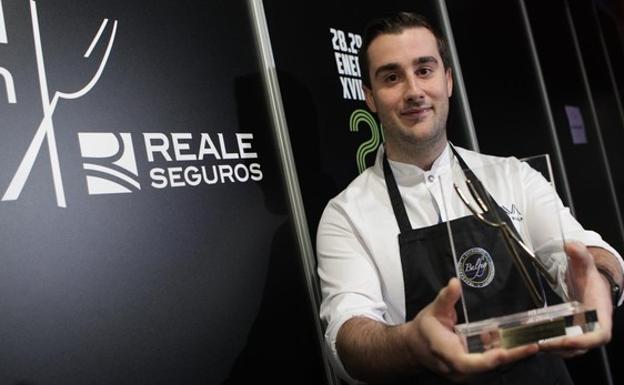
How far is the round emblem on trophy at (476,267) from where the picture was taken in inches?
47.8

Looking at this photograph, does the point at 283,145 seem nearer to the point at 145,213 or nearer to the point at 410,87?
the point at 410,87

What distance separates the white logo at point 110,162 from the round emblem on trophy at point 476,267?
2.52ft

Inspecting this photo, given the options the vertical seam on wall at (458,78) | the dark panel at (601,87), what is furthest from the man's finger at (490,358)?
the dark panel at (601,87)

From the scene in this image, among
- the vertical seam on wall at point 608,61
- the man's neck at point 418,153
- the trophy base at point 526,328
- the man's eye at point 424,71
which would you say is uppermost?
the vertical seam on wall at point 608,61

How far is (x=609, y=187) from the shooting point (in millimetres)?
3619

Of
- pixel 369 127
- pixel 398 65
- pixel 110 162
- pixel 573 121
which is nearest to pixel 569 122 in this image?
pixel 573 121

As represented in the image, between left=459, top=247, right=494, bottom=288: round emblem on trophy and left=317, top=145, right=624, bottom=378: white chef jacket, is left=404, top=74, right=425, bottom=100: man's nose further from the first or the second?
left=459, top=247, right=494, bottom=288: round emblem on trophy

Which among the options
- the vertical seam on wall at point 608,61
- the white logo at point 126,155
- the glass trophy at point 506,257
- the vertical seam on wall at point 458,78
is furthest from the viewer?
the vertical seam on wall at point 608,61

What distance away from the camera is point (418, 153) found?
1.76 meters

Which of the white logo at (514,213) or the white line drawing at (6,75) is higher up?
the white line drawing at (6,75)

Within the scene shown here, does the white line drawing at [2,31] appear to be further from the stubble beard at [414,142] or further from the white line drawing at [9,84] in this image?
the stubble beard at [414,142]

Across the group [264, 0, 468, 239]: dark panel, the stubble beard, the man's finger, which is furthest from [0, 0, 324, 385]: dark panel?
the man's finger

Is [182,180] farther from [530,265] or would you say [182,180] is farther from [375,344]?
[530,265]

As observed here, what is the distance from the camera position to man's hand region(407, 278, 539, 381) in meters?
0.99
